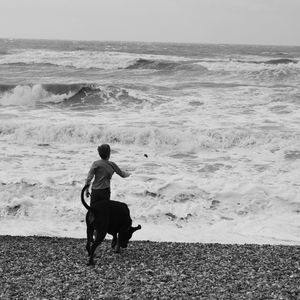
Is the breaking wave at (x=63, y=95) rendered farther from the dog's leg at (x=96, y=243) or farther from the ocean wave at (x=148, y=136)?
the dog's leg at (x=96, y=243)

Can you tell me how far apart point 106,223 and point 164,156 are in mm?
8516

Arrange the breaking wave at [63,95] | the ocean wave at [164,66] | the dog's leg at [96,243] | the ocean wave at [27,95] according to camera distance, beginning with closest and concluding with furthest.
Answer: the dog's leg at [96,243] → the breaking wave at [63,95] → the ocean wave at [27,95] → the ocean wave at [164,66]

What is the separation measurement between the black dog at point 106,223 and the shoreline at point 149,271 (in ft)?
0.88

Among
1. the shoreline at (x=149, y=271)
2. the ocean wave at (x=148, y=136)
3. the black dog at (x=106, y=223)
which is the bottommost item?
the ocean wave at (x=148, y=136)

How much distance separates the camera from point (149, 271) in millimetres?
5758

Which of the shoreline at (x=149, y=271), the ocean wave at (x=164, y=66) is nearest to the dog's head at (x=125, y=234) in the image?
the shoreline at (x=149, y=271)

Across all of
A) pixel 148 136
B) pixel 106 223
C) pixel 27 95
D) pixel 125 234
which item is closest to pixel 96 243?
pixel 106 223

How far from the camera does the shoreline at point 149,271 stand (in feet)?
16.7

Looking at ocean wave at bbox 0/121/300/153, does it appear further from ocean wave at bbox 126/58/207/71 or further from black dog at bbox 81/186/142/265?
ocean wave at bbox 126/58/207/71

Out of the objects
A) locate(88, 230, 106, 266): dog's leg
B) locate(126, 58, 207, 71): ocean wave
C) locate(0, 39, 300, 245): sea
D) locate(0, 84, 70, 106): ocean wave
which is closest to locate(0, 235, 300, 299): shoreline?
locate(88, 230, 106, 266): dog's leg

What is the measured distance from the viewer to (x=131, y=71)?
139 ft

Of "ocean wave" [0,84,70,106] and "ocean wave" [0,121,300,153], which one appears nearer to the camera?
"ocean wave" [0,121,300,153]

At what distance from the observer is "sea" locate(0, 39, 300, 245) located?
8.96 m

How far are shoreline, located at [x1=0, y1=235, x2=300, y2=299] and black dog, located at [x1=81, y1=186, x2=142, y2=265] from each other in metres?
0.27
